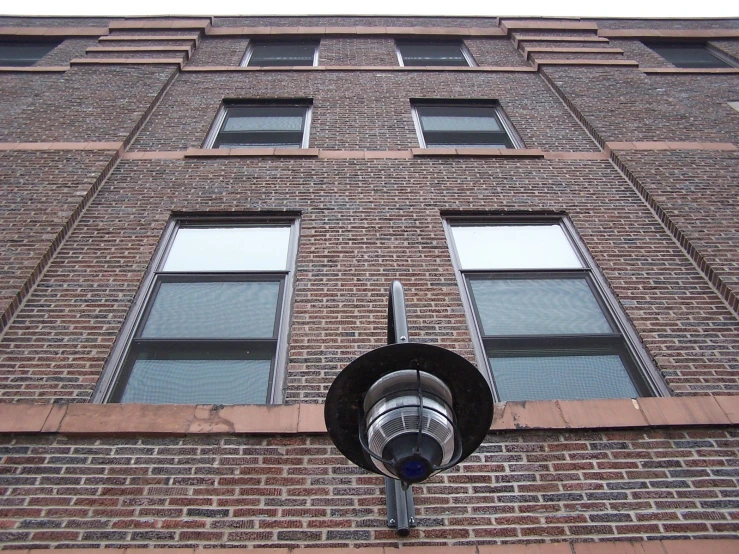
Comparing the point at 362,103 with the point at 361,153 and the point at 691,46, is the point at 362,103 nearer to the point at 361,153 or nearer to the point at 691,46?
the point at 361,153

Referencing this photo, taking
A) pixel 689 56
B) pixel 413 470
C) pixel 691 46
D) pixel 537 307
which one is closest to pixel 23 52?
pixel 537 307

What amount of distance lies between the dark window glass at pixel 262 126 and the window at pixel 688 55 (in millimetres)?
8696

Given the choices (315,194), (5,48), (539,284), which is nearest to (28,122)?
(315,194)

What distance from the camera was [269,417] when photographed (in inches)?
162

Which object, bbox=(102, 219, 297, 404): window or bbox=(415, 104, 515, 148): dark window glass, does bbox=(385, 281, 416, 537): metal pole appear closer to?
bbox=(102, 219, 297, 404): window

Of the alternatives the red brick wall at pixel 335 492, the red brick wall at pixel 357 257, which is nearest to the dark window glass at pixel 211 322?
the red brick wall at pixel 357 257

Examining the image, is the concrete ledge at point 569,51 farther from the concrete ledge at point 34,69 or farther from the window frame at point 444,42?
the concrete ledge at point 34,69

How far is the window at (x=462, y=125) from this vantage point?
8.58 meters

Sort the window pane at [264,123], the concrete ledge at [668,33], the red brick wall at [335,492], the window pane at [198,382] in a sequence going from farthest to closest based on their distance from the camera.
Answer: the concrete ledge at [668,33], the window pane at [264,123], the window pane at [198,382], the red brick wall at [335,492]

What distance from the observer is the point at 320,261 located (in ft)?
19.1

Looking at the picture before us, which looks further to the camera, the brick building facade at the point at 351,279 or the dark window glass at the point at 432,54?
the dark window glass at the point at 432,54

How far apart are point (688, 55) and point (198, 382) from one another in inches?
522

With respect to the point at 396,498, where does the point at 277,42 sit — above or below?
above

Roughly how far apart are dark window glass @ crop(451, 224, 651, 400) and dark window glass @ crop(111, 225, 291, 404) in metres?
1.94
